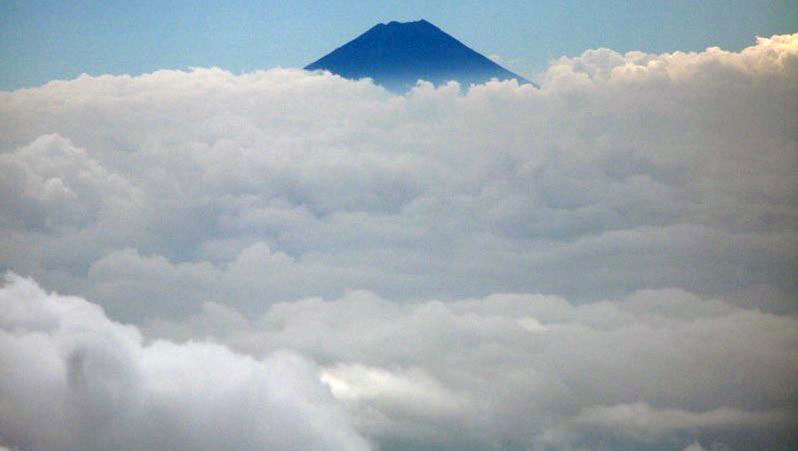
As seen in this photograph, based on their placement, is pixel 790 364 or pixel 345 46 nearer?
pixel 790 364

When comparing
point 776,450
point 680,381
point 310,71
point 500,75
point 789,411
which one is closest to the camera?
point 776,450

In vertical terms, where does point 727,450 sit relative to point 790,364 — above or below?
below

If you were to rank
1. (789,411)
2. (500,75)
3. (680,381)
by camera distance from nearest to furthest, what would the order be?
1. (789,411)
2. (680,381)
3. (500,75)

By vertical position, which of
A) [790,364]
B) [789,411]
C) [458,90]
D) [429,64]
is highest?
[429,64]

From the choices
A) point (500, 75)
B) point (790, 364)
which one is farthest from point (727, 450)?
point (500, 75)

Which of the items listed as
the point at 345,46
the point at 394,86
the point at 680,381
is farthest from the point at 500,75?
the point at 680,381

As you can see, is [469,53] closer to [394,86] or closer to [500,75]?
[500,75]

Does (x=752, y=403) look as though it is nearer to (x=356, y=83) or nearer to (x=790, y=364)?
(x=790, y=364)
